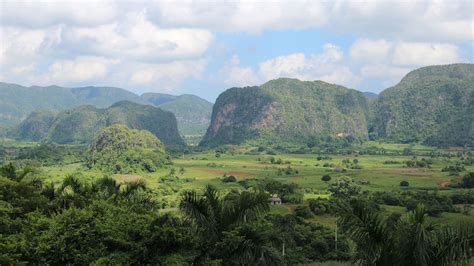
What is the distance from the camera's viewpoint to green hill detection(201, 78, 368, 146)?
544 ft

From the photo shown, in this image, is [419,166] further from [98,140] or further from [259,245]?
[259,245]

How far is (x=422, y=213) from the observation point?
303 inches

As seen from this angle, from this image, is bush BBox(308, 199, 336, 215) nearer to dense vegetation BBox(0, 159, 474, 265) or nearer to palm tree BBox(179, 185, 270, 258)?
dense vegetation BBox(0, 159, 474, 265)

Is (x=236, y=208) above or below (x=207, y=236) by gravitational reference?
above

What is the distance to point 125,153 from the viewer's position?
91688 mm

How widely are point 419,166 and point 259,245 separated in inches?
3298

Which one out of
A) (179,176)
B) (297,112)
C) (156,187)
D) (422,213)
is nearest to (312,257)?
(422,213)

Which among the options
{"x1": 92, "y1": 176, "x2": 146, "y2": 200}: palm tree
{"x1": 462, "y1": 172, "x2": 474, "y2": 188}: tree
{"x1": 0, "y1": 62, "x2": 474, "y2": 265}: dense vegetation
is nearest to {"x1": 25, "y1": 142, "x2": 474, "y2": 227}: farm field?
{"x1": 0, "y1": 62, "x2": 474, "y2": 265}: dense vegetation

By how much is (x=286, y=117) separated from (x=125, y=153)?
89.1 m

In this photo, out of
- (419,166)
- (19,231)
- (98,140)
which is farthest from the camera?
(98,140)

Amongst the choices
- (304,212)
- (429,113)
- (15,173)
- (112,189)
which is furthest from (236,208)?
(429,113)

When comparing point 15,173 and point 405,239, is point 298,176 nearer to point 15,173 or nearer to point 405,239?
point 15,173

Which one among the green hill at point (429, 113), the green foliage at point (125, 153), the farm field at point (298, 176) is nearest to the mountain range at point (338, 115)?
the green hill at point (429, 113)

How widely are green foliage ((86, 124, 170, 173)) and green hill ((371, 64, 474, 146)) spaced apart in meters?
88.8
